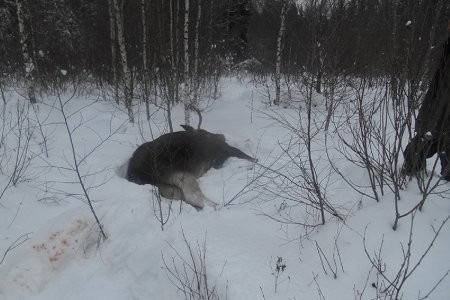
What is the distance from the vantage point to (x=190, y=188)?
466cm

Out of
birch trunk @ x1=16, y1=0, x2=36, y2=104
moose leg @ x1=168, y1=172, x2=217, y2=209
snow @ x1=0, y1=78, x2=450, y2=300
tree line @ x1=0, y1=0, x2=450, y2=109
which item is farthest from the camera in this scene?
birch trunk @ x1=16, y1=0, x2=36, y2=104

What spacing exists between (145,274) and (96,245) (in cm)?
73

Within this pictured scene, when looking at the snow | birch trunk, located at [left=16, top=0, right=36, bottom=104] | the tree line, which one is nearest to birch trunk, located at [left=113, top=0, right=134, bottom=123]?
the tree line

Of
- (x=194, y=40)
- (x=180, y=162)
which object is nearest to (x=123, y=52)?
(x=194, y=40)

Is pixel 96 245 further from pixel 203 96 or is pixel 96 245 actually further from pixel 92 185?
pixel 203 96

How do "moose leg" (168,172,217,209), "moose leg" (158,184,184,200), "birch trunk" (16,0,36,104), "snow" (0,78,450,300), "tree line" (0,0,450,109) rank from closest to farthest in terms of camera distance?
"snow" (0,78,450,300) → "moose leg" (168,172,217,209) → "moose leg" (158,184,184,200) → "tree line" (0,0,450,109) → "birch trunk" (16,0,36,104)

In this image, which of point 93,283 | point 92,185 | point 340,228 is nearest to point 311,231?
point 340,228

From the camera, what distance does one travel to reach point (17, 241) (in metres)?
3.48

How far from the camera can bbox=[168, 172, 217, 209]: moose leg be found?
14.3 feet

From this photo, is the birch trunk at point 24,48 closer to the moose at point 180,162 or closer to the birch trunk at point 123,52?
the birch trunk at point 123,52

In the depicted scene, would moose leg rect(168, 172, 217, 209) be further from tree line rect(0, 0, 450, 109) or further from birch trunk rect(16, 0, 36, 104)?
birch trunk rect(16, 0, 36, 104)

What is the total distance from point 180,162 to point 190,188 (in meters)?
0.50

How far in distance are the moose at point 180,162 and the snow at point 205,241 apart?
0.22m

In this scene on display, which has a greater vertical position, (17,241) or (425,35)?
(425,35)
